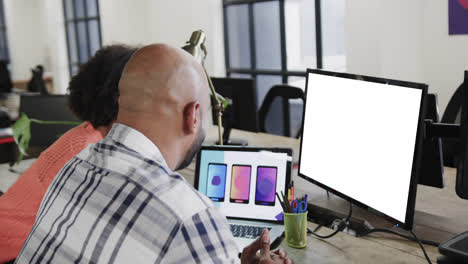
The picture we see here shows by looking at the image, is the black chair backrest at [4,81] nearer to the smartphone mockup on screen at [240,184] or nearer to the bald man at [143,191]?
the smartphone mockup on screen at [240,184]

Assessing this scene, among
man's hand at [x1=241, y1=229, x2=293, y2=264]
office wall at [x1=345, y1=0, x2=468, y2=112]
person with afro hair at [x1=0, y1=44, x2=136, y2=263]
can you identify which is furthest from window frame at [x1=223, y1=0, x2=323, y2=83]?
man's hand at [x1=241, y1=229, x2=293, y2=264]

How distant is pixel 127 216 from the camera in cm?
82

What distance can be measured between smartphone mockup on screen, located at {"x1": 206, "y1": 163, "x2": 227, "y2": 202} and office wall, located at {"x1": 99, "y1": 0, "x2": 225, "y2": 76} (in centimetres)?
357

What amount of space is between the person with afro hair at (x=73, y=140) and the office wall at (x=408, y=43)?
2419mm

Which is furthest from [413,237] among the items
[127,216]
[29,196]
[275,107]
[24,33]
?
Result: [24,33]

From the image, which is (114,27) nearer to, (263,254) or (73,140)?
(73,140)

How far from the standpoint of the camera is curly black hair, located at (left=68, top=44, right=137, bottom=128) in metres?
1.75

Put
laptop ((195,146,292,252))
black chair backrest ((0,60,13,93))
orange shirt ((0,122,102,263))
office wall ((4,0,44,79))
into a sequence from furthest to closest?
office wall ((4,0,44,79)), black chair backrest ((0,60,13,93)), orange shirt ((0,122,102,263)), laptop ((195,146,292,252))

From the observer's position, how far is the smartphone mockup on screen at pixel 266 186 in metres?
1.53

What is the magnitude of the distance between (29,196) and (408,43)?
3.04 m

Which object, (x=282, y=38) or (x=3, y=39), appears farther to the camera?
(x=3, y=39)

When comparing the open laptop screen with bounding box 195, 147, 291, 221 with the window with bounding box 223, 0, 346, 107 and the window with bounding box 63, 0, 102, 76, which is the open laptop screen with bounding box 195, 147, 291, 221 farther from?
the window with bounding box 63, 0, 102, 76

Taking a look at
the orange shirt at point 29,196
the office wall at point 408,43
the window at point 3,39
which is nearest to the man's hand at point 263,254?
the orange shirt at point 29,196

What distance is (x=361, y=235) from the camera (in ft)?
4.48
